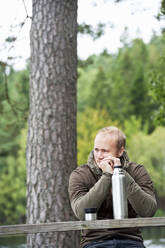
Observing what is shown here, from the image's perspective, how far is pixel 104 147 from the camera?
2846 mm

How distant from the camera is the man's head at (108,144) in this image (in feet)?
9.29

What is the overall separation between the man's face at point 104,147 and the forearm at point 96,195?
215 mm

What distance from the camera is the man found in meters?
2.64

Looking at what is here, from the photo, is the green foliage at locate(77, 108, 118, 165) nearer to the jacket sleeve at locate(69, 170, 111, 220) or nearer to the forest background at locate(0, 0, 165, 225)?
the forest background at locate(0, 0, 165, 225)

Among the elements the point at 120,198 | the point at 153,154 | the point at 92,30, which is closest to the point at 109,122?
the point at 153,154

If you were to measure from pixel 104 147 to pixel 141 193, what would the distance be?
389mm

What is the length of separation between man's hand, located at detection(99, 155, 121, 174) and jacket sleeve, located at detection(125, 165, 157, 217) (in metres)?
0.11

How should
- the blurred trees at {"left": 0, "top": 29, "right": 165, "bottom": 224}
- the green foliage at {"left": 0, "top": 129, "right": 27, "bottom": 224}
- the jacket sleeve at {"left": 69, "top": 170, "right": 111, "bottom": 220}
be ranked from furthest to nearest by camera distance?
the green foliage at {"left": 0, "top": 129, "right": 27, "bottom": 224}, the blurred trees at {"left": 0, "top": 29, "right": 165, "bottom": 224}, the jacket sleeve at {"left": 69, "top": 170, "right": 111, "bottom": 220}

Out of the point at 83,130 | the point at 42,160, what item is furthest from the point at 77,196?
the point at 83,130

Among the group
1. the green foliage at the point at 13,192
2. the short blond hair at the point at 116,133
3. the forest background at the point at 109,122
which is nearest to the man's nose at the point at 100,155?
the short blond hair at the point at 116,133

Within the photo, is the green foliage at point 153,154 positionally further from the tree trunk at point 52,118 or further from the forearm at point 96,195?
the forearm at point 96,195

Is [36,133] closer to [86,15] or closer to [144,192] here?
[144,192]

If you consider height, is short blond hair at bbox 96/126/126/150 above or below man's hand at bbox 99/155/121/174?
above

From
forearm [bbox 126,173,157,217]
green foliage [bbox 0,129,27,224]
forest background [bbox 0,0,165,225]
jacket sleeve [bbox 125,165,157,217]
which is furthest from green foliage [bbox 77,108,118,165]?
forearm [bbox 126,173,157,217]
